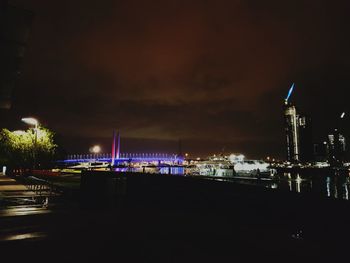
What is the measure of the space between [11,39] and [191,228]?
792cm

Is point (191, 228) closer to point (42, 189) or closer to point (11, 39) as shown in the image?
point (11, 39)

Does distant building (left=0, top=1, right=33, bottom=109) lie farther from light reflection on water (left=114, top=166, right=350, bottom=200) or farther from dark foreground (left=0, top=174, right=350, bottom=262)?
light reflection on water (left=114, top=166, right=350, bottom=200)

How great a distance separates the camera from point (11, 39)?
25.8ft

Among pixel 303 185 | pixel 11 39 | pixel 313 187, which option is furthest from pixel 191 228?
pixel 303 185

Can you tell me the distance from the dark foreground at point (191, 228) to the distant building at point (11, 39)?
522cm

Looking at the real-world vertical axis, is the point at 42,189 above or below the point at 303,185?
above

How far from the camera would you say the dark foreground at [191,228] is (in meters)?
6.80

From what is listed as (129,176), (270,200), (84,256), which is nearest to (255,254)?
(84,256)

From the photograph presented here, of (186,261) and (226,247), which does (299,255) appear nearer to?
(226,247)

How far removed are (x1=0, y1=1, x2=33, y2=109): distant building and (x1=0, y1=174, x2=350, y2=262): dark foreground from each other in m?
5.22

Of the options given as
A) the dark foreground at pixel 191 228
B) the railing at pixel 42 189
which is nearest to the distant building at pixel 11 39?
the dark foreground at pixel 191 228

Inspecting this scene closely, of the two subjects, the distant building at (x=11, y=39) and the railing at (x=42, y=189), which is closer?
the distant building at (x=11, y=39)

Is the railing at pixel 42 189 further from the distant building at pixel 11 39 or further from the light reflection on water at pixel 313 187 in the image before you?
the light reflection on water at pixel 313 187

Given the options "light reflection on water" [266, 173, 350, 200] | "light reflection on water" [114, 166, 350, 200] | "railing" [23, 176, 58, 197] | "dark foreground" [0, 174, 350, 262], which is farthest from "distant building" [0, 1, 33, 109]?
"light reflection on water" [266, 173, 350, 200]
